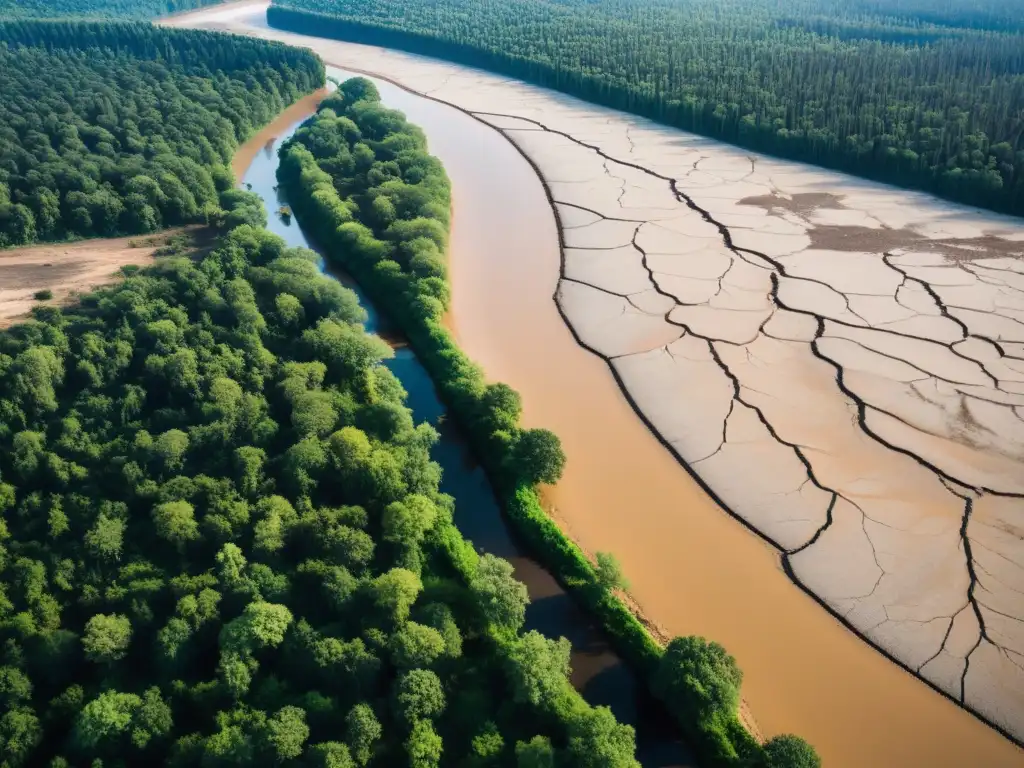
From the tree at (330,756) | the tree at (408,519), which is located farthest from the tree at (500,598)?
the tree at (330,756)

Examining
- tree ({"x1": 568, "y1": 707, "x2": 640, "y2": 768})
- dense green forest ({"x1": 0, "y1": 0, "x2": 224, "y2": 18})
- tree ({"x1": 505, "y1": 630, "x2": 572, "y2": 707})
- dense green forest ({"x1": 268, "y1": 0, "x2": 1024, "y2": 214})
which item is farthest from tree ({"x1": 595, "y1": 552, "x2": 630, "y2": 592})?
dense green forest ({"x1": 0, "y1": 0, "x2": 224, "y2": 18})

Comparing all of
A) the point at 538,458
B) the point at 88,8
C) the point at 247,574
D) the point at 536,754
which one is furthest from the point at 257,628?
the point at 88,8

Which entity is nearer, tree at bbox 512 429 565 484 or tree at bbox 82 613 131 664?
tree at bbox 82 613 131 664

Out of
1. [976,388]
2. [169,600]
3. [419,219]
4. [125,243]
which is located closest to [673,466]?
[976,388]

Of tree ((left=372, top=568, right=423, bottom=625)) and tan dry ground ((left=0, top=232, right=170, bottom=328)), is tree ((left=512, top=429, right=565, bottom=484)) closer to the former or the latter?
tree ((left=372, top=568, right=423, bottom=625))

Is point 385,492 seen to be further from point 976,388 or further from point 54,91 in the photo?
point 54,91

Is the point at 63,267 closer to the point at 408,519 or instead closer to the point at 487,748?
the point at 408,519
